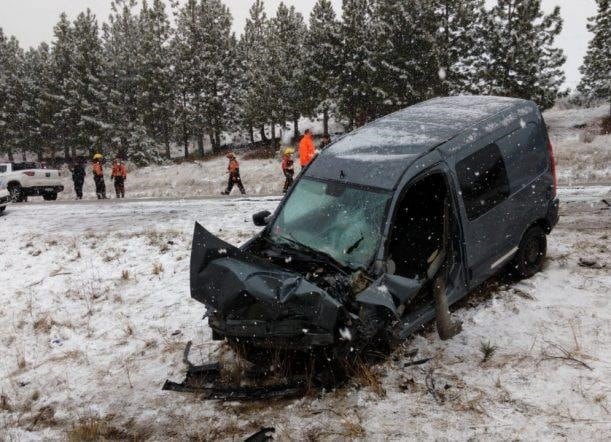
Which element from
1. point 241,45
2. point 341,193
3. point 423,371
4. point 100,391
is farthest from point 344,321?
point 241,45

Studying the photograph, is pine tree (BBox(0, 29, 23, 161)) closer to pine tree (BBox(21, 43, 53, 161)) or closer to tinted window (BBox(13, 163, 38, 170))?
pine tree (BBox(21, 43, 53, 161))

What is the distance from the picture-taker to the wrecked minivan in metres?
3.98

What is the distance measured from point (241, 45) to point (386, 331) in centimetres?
5532

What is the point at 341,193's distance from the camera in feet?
16.8

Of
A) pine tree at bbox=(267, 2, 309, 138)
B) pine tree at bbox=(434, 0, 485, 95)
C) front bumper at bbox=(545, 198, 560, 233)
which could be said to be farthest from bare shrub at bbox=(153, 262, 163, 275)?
pine tree at bbox=(267, 2, 309, 138)

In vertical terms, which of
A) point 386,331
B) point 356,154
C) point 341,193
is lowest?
point 386,331

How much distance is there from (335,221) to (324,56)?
36963mm

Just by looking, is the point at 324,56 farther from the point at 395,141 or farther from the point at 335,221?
the point at 335,221

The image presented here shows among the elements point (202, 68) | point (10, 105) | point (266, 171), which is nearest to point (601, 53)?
point (266, 171)

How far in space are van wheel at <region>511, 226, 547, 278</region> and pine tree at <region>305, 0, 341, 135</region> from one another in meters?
34.3

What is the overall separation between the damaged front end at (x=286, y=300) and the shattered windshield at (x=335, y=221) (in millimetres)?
285

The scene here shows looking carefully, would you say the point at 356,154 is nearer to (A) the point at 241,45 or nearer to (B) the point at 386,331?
(B) the point at 386,331

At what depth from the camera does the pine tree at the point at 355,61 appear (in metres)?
37.7

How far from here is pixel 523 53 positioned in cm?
3353
